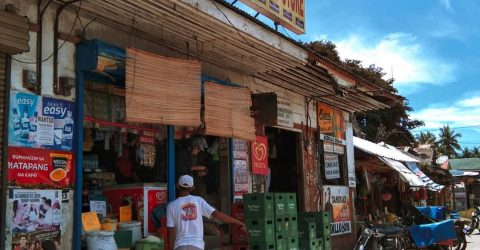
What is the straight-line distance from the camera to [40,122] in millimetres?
5918

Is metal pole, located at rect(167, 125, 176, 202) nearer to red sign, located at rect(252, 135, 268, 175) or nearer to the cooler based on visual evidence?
the cooler

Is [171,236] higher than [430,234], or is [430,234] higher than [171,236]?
[171,236]

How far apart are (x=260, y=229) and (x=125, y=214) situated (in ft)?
6.51

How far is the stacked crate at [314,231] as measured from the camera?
8836 millimetres

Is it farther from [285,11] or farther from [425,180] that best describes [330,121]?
[425,180]

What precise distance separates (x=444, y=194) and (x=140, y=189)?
27.9 meters

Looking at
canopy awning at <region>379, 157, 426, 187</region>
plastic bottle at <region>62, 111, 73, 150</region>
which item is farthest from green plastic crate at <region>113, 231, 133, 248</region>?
canopy awning at <region>379, 157, 426, 187</region>

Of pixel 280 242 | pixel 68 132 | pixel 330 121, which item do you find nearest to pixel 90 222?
pixel 68 132

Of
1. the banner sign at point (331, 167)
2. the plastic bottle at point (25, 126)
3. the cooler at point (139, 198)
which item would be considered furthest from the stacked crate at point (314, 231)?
the plastic bottle at point (25, 126)

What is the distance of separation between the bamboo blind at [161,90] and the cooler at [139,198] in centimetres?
119

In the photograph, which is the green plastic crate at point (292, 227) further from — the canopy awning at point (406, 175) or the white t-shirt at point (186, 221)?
the canopy awning at point (406, 175)

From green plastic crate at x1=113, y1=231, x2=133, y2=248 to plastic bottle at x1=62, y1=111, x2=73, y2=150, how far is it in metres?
1.26

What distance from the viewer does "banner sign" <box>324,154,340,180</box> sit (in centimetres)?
1263

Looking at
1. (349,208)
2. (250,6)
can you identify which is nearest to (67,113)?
(250,6)
